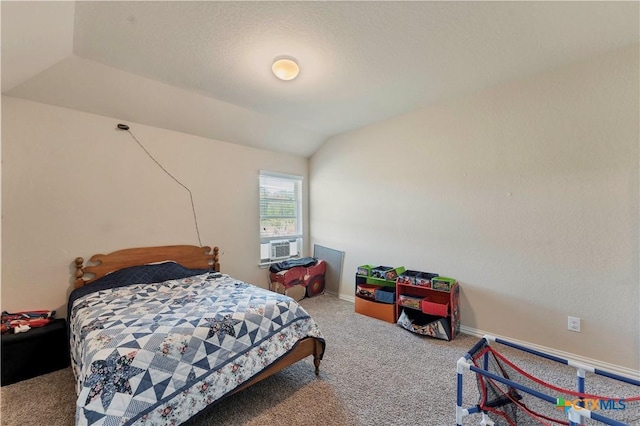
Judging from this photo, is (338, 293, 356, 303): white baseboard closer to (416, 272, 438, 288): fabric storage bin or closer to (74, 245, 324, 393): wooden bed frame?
(416, 272, 438, 288): fabric storage bin

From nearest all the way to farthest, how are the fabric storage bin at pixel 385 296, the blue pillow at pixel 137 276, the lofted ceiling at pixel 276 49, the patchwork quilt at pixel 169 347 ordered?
the patchwork quilt at pixel 169 347 → the lofted ceiling at pixel 276 49 → the blue pillow at pixel 137 276 → the fabric storage bin at pixel 385 296

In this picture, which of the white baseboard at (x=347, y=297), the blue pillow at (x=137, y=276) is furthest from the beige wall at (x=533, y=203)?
the blue pillow at (x=137, y=276)

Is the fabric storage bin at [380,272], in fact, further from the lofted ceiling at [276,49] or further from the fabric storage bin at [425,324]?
the lofted ceiling at [276,49]

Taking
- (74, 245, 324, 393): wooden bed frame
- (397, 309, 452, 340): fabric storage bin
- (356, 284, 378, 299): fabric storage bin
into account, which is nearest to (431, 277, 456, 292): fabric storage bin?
(397, 309, 452, 340): fabric storage bin

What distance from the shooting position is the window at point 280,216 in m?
4.24

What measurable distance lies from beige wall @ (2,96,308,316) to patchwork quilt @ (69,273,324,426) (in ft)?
2.06

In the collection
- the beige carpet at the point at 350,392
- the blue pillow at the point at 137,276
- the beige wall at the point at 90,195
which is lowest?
the beige carpet at the point at 350,392

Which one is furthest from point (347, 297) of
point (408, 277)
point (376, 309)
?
point (408, 277)

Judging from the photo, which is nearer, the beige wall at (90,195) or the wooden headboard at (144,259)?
the beige wall at (90,195)

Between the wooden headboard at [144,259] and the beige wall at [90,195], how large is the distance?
3.5 inches

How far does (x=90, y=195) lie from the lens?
275 cm

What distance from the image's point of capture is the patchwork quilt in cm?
133

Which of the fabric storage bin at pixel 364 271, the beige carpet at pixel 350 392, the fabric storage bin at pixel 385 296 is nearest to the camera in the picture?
the beige carpet at pixel 350 392

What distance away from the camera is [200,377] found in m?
1.56
